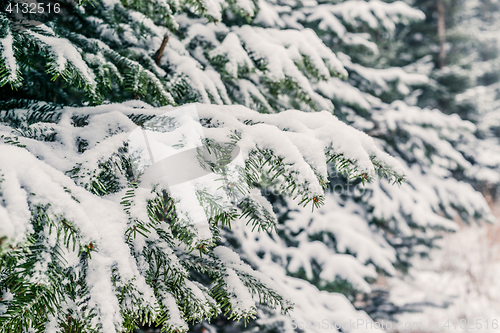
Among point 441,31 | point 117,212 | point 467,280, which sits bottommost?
point 467,280

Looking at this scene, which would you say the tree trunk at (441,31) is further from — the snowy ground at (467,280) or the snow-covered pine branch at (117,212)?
the snow-covered pine branch at (117,212)

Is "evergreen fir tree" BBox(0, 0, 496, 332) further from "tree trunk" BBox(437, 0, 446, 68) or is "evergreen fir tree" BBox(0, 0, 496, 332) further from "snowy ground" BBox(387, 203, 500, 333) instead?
"tree trunk" BBox(437, 0, 446, 68)

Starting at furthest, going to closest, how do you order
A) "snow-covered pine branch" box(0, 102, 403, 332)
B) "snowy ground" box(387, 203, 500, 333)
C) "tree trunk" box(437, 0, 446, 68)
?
"tree trunk" box(437, 0, 446, 68), "snowy ground" box(387, 203, 500, 333), "snow-covered pine branch" box(0, 102, 403, 332)

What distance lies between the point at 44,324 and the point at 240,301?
Result: 1.59ft

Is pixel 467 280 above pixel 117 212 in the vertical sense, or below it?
below

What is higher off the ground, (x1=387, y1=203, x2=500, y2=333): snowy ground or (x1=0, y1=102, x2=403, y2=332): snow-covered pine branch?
(x1=0, y1=102, x2=403, y2=332): snow-covered pine branch

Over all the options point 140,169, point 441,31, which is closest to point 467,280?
point 441,31

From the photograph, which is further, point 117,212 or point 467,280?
point 467,280

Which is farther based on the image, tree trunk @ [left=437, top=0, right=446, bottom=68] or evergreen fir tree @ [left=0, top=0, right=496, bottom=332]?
tree trunk @ [left=437, top=0, right=446, bottom=68]

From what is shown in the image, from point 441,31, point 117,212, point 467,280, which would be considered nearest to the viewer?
point 117,212

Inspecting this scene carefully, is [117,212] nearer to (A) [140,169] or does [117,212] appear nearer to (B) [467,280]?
(A) [140,169]

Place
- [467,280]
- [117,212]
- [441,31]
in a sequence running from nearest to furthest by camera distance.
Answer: [117,212] → [467,280] → [441,31]

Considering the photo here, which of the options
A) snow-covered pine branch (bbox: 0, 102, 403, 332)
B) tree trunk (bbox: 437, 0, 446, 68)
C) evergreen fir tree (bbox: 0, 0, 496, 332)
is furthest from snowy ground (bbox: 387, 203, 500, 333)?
snow-covered pine branch (bbox: 0, 102, 403, 332)

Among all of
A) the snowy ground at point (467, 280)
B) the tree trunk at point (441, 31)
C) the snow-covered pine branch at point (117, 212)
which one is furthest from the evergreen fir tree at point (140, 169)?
the tree trunk at point (441, 31)
